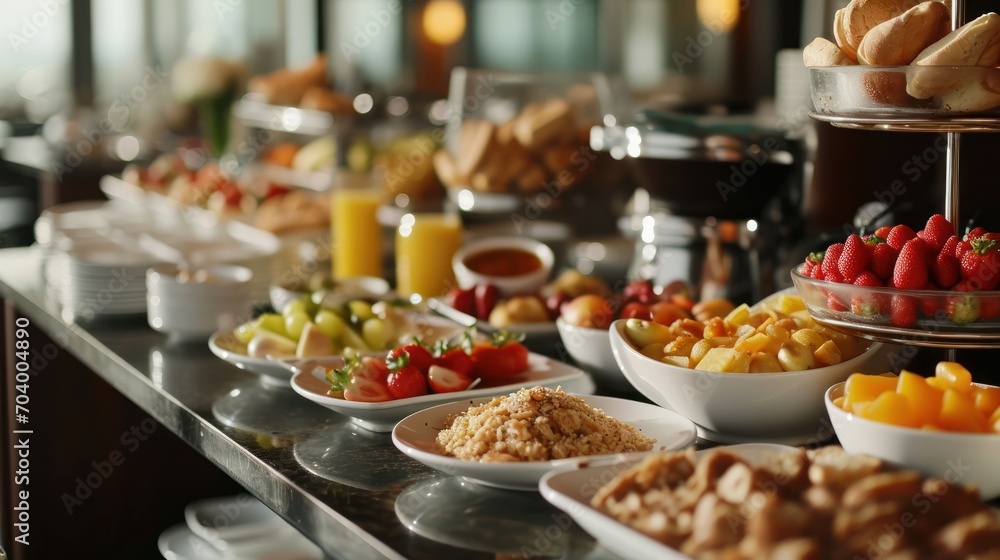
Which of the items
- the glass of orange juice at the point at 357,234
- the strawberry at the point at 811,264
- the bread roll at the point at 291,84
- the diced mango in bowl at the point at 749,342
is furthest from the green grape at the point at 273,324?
the bread roll at the point at 291,84

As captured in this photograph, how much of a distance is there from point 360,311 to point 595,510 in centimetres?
96

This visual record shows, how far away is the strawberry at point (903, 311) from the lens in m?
1.18

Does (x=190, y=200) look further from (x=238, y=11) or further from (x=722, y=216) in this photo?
(x=238, y=11)

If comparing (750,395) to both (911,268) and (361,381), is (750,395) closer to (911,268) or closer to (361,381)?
(911,268)

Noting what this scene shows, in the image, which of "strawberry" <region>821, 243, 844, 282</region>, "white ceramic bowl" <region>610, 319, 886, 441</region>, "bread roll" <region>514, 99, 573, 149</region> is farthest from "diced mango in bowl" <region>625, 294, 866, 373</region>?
"bread roll" <region>514, 99, 573, 149</region>

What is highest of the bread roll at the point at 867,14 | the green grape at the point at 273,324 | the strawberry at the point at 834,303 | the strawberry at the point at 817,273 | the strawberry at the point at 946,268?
the bread roll at the point at 867,14

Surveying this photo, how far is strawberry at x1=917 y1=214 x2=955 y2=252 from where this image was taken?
1.25 metres

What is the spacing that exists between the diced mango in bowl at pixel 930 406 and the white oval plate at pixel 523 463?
0.74 feet

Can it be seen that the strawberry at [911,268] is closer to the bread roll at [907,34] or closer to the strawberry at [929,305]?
the strawberry at [929,305]

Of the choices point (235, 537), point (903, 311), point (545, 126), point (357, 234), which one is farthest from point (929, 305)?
point (357, 234)

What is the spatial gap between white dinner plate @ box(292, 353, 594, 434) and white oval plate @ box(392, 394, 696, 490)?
5 cm

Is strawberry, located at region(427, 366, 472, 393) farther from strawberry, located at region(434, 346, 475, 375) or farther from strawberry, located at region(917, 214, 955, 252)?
strawberry, located at region(917, 214, 955, 252)

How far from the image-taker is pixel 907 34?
1.19 m

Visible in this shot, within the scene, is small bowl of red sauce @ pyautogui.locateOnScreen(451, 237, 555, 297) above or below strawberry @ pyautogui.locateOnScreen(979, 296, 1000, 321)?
below
